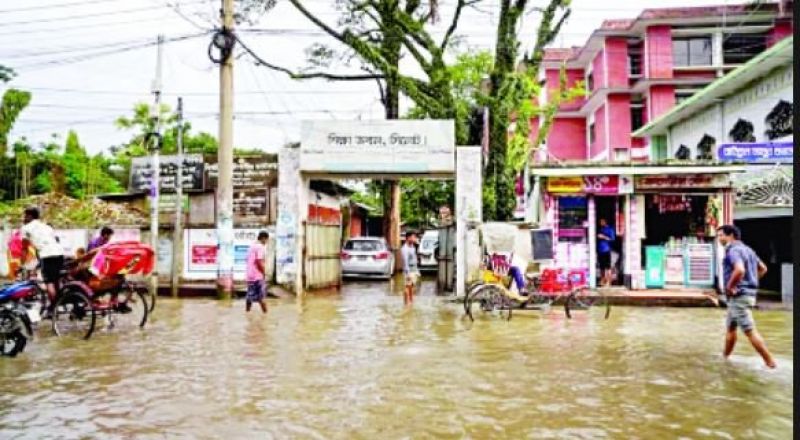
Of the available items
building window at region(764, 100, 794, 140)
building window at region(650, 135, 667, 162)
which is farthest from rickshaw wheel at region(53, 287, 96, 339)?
building window at region(650, 135, 667, 162)

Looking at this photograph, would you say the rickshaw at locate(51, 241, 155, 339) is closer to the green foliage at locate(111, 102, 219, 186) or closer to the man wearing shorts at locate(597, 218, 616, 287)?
the man wearing shorts at locate(597, 218, 616, 287)

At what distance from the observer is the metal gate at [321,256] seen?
1872 cm

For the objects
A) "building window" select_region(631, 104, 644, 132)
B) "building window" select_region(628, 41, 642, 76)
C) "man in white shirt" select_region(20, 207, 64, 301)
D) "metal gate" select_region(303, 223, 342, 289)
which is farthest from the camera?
"building window" select_region(631, 104, 644, 132)

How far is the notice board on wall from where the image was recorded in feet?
55.5

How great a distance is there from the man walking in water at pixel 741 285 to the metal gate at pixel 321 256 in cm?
1168

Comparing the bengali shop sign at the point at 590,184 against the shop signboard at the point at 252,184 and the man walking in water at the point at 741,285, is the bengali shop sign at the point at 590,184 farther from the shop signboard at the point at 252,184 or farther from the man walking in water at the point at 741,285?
the shop signboard at the point at 252,184

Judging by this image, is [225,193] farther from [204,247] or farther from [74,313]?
[74,313]

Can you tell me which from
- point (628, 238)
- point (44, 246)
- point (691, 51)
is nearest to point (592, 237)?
point (628, 238)

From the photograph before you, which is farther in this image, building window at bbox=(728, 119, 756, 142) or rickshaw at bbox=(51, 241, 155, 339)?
building window at bbox=(728, 119, 756, 142)

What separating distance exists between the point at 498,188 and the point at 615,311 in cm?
726

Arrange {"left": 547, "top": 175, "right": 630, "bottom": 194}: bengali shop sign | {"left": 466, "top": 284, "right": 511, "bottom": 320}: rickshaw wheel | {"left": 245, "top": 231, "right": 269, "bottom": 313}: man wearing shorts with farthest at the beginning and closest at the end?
{"left": 547, "top": 175, "right": 630, "bottom": 194}: bengali shop sign → {"left": 245, "top": 231, "right": 269, "bottom": 313}: man wearing shorts → {"left": 466, "top": 284, "right": 511, "bottom": 320}: rickshaw wheel

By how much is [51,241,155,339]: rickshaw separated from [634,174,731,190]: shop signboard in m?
11.9

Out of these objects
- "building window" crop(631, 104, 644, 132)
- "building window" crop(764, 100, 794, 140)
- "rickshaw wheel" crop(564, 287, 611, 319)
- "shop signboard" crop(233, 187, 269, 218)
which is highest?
"building window" crop(631, 104, 644, 132)

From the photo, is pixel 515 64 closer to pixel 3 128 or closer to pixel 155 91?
pixel 155 91
